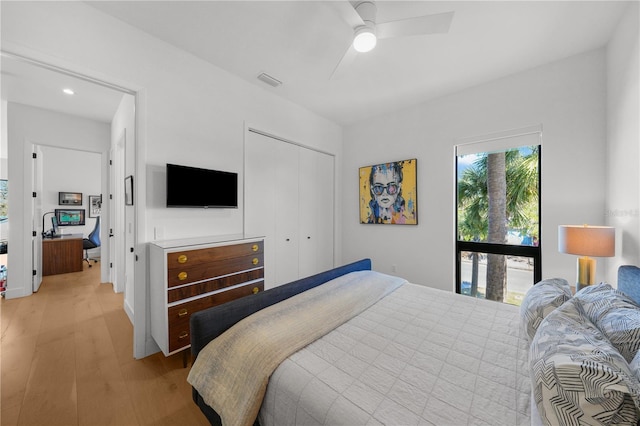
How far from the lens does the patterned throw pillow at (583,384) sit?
625mm

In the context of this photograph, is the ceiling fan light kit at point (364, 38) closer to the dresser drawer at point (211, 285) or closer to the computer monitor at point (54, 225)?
the dresser drawer at point (211, 285)

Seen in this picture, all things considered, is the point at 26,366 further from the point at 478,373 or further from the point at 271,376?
the point at 478,373

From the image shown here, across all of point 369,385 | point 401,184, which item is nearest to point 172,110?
point 369,385

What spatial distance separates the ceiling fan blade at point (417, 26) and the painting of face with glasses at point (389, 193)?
1.84 meters

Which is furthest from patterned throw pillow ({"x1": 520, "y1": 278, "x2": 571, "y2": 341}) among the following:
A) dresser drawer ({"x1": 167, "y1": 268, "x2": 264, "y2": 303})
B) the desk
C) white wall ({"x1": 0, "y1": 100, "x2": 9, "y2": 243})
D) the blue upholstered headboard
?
the desk

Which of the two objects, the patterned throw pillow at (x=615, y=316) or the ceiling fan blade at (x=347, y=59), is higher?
the ceiling fan blade at (x=347, y=59)

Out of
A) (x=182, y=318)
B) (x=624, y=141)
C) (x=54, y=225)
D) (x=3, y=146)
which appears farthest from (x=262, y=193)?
(x=3, y=146)

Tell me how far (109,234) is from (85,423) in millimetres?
3378

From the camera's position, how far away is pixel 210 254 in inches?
81.0

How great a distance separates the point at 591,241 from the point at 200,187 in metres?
3.27

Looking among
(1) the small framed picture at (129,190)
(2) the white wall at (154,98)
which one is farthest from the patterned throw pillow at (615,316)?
(1) the small framed picture at (129,190)

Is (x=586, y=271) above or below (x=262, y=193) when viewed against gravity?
below

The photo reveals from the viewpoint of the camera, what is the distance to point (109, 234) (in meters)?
3.95

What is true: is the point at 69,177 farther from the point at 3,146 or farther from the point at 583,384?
the point at 583,384
